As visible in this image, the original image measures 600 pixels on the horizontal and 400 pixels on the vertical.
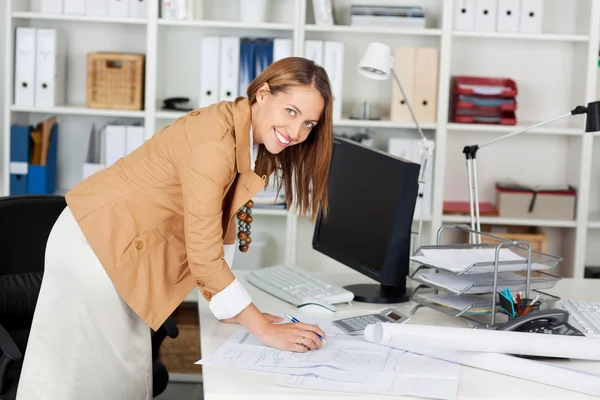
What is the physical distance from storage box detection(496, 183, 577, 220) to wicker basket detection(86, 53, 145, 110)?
1781mm

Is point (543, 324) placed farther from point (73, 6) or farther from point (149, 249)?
point (73, 6)

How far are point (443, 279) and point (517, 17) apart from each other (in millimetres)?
2176

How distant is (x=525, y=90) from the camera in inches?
158

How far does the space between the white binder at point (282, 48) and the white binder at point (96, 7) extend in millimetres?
809

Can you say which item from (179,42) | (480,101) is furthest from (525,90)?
(179,42)

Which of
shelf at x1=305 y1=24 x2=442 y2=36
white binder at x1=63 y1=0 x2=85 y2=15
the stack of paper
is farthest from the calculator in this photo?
white binder at x1=63 y1=0 x2=85 y2=15

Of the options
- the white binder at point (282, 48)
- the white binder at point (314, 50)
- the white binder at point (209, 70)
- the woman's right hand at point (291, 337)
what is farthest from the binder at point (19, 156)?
the woman's right hand at point (291, 337)

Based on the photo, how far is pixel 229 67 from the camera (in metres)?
3.72

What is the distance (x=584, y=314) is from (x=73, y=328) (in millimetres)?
1202

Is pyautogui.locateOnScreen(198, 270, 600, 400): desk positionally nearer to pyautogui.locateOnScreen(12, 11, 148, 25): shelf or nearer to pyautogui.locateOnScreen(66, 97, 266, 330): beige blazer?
pyautogui.locateOnScreen(66, 97, 266, 330): beige blazer

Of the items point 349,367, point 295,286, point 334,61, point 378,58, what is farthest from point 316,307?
point 334,61

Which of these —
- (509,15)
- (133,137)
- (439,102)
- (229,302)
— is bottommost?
(229,302)

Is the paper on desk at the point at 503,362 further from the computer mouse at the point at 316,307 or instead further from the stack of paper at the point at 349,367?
the computer mouse at the point at 316,307

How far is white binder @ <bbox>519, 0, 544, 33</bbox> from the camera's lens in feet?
12.3
